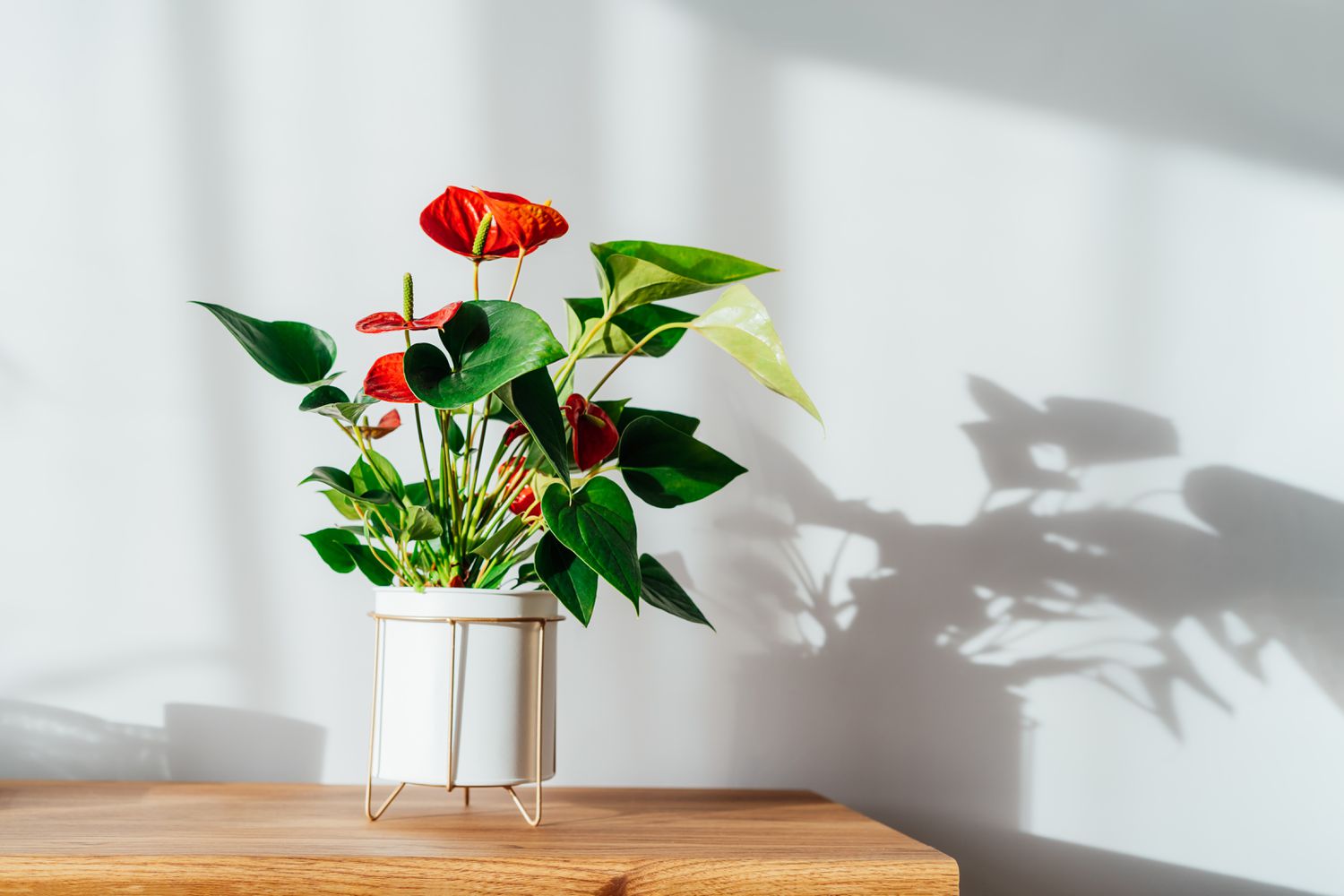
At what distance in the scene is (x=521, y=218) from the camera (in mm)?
717

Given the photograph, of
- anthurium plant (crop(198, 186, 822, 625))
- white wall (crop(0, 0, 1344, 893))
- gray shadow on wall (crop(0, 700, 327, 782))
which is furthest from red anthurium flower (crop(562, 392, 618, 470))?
gray shadow on wall (crop(0, 700, 327, 782))

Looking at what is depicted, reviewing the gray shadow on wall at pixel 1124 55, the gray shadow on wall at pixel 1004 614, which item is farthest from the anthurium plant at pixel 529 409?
the gray shadow on wall at pixel 1124 55

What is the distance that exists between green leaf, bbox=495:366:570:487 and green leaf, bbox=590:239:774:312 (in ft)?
0.32

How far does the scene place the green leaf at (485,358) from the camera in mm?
633

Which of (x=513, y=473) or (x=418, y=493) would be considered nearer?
(x=513, y=473)

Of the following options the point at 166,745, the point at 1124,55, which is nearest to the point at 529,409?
the point at 166,745

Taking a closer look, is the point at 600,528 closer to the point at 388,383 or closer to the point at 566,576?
the point at 566,576

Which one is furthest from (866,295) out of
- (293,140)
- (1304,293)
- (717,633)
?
(293,140)

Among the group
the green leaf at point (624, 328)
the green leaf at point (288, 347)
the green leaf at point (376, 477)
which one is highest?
the green leaf at point (624, 328)

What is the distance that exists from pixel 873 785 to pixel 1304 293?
77 cm

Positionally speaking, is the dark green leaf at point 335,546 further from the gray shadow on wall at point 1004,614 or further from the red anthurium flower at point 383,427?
the gray shadow on wall at point 1004,614

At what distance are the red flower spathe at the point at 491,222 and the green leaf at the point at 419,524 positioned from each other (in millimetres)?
204

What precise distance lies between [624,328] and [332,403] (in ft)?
0.79

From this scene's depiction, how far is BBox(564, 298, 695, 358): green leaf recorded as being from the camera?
31.4 inches
